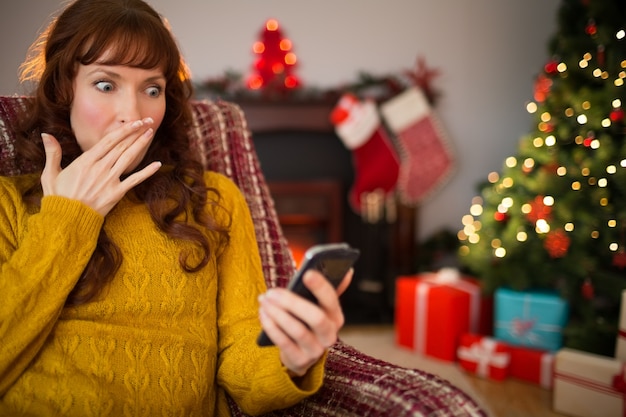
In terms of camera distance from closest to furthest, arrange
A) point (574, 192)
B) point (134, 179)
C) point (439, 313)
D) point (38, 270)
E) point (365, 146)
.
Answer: point (38, 270), point (134, 179), point (574, 192), point (439, 313), point (365, 146)

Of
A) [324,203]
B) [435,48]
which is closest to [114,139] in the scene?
[324,203]

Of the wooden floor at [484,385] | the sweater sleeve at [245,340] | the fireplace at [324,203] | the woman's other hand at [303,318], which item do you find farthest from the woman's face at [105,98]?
the fireplace at [324,203]

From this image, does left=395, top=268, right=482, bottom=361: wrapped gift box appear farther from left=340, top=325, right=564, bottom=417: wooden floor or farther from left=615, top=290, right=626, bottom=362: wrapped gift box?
left=615, top=290, right=626, bottom=362: wrapped gift box

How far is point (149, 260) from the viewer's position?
38.5 inches

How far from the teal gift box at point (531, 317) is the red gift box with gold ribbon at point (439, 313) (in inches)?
6.2

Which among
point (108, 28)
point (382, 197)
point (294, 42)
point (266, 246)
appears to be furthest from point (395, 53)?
point (108, 28)

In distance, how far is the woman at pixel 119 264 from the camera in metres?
0.86

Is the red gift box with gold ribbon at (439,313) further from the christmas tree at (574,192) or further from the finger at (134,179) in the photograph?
the finger at (134,179)

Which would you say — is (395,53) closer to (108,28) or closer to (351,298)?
(351,298)

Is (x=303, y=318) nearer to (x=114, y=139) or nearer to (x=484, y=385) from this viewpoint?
(x=114, y=139)

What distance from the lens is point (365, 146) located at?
3174 mm

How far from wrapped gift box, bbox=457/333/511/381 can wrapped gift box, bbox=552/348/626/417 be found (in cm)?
29

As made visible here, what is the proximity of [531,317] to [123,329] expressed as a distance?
78.0 inches

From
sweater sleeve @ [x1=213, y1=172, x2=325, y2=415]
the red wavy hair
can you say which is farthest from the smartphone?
the red wavy hair
